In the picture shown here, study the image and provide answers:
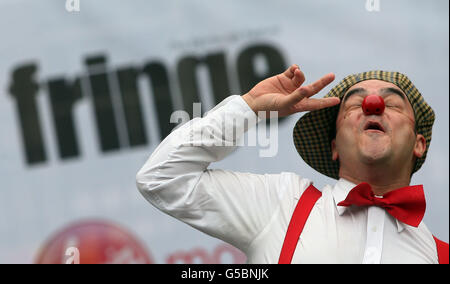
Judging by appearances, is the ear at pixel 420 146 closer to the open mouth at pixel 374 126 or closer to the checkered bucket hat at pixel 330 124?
the checkered bucket hat at pixel 330 124

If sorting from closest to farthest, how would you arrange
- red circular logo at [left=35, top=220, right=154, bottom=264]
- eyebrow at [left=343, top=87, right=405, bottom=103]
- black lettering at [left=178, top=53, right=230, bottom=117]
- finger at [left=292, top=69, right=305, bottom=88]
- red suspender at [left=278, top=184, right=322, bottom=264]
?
red suspender at [left=278, top=184, right=322, bottom=264], finger at [left=292, top=69, right=305, bottom=88], eyebrow at [left=343, top=87, right=405, bottom=103], red circular logo at [left=35, top=220, right=154, bottom=264], black lettering at [left=178, top=53, right=230, bottom=117]

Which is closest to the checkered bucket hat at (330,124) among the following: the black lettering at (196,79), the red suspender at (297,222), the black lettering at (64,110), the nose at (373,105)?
the nose at (373,105)

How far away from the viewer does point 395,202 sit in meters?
1.73

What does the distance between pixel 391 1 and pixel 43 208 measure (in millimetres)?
1938

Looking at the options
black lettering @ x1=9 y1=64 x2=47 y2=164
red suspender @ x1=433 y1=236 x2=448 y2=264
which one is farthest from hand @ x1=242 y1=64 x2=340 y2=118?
black lettering @ x1=9 y1=64 x2=47 y2=164

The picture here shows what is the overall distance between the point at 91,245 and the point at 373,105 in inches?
69.4

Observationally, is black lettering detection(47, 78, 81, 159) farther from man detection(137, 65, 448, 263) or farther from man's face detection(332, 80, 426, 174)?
man's face detection(332, 80, 426, 174)

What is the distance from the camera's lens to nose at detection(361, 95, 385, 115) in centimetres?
178

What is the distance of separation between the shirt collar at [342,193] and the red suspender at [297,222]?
0.05 m

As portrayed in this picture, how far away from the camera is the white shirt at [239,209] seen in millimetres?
1679

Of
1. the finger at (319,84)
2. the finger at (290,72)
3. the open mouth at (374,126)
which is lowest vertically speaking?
the open mouth at (374,126)

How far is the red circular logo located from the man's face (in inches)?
55.9

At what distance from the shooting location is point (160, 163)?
1707 mm

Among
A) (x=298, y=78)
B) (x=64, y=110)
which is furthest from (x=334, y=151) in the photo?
(x=64, y=110)
